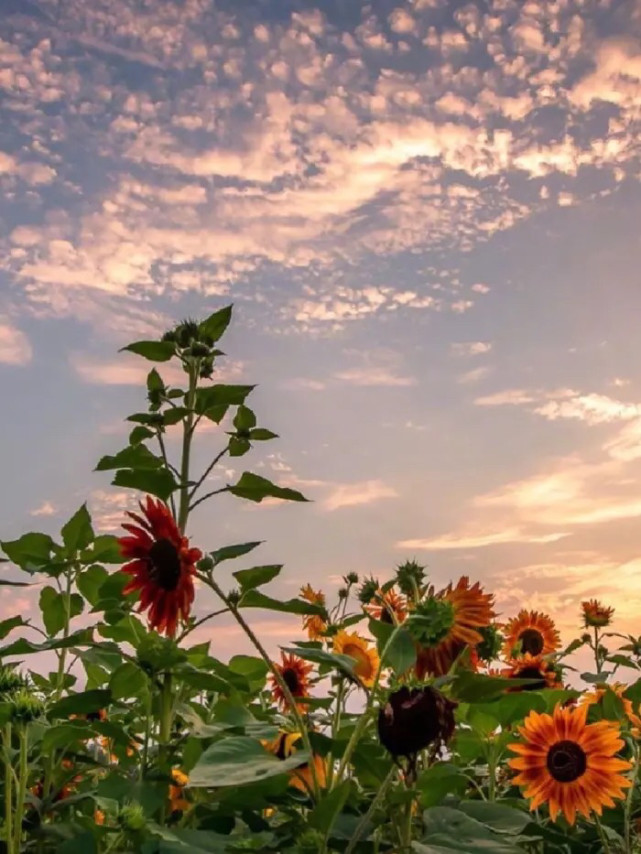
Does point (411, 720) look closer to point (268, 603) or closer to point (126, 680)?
point (268, 603)

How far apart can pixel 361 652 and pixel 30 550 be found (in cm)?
100

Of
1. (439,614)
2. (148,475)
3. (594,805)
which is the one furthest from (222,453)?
(594,805)

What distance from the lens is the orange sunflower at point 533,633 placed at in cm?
464

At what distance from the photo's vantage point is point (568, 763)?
8.84 feet

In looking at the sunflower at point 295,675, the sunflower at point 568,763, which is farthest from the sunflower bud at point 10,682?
the sunflower at point 295,675

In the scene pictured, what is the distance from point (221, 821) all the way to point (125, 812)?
13.8 inches

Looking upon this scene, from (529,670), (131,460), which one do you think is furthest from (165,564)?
(529,670)

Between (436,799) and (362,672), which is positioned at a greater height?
(362,672)

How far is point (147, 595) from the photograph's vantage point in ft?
7.73

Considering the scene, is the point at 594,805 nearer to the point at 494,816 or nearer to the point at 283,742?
the point at 494,816

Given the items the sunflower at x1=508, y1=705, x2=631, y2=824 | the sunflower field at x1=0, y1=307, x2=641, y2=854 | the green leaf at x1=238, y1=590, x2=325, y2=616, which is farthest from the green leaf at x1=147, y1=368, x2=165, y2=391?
the sunflower at x1=508, y1=705, x2=631, y2=824

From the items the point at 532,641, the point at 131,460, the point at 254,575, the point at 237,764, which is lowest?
the point at 237,764

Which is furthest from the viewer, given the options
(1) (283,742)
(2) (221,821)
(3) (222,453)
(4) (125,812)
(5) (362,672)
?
(5) (362,672)

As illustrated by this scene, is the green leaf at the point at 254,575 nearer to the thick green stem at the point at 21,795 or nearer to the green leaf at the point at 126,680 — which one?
the green leaf at the point at 126,680
